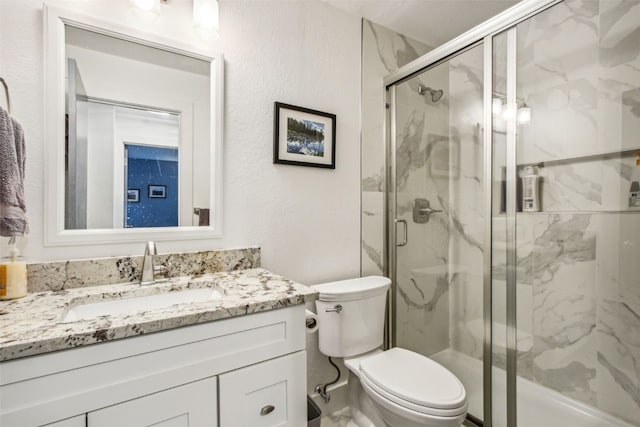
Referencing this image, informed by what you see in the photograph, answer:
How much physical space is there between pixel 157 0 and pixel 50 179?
2.63 ft

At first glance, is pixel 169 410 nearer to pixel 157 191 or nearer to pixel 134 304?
pixel 134 304

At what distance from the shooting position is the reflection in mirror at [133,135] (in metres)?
1.18

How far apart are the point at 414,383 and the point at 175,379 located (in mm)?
933

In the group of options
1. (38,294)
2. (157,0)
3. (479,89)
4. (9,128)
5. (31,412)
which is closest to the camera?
(31,412)

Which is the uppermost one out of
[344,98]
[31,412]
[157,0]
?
[157,0]

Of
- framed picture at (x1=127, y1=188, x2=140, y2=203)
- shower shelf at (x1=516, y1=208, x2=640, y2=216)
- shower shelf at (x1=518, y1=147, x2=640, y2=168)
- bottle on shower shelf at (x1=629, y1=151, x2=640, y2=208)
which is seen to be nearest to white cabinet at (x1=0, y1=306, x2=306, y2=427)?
framed picture at (x1=127, y1=188, x2=140, y2=203)

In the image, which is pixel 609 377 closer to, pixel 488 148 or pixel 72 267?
pixel 488 148

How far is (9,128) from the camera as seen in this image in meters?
0.91

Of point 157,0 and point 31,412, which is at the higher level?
point 157,0

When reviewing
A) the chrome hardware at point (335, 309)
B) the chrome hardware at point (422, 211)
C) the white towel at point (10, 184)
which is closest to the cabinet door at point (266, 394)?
the chrome hardware at point (335, 309)

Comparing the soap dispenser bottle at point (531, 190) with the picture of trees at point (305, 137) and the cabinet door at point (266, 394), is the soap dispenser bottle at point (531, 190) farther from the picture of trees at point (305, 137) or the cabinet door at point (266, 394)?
the cabinet door at point (266, 394)

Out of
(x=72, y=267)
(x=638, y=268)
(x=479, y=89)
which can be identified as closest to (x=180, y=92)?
(x=72, y=267)

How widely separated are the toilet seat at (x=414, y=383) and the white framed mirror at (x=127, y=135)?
3.10ft

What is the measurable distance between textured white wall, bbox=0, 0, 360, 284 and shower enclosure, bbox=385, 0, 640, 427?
2.01ft
